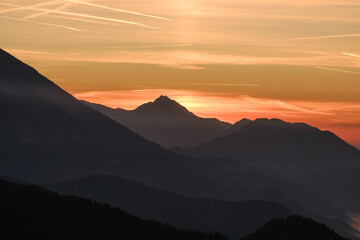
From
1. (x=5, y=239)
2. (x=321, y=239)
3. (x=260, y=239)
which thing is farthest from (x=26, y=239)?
(x=321, y=239)

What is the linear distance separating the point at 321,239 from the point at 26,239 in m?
76.1

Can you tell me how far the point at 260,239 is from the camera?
199750 mm

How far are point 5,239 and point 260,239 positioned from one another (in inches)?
2580

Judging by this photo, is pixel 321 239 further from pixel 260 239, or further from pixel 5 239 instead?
pixel 5 239

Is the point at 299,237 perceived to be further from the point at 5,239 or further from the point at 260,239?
the point at 5,239

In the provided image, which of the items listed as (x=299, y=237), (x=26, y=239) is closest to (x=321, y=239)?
(x=299, y=237)

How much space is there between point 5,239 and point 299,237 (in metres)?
75.5

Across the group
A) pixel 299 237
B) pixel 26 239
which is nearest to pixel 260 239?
pixel 299 237

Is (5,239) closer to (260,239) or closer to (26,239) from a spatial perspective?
(26,239)

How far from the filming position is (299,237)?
198875 mm

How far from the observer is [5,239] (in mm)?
196875

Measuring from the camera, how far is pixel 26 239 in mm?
198250

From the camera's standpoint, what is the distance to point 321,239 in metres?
199

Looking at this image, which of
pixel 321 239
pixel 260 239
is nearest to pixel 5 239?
pixel 260 239
